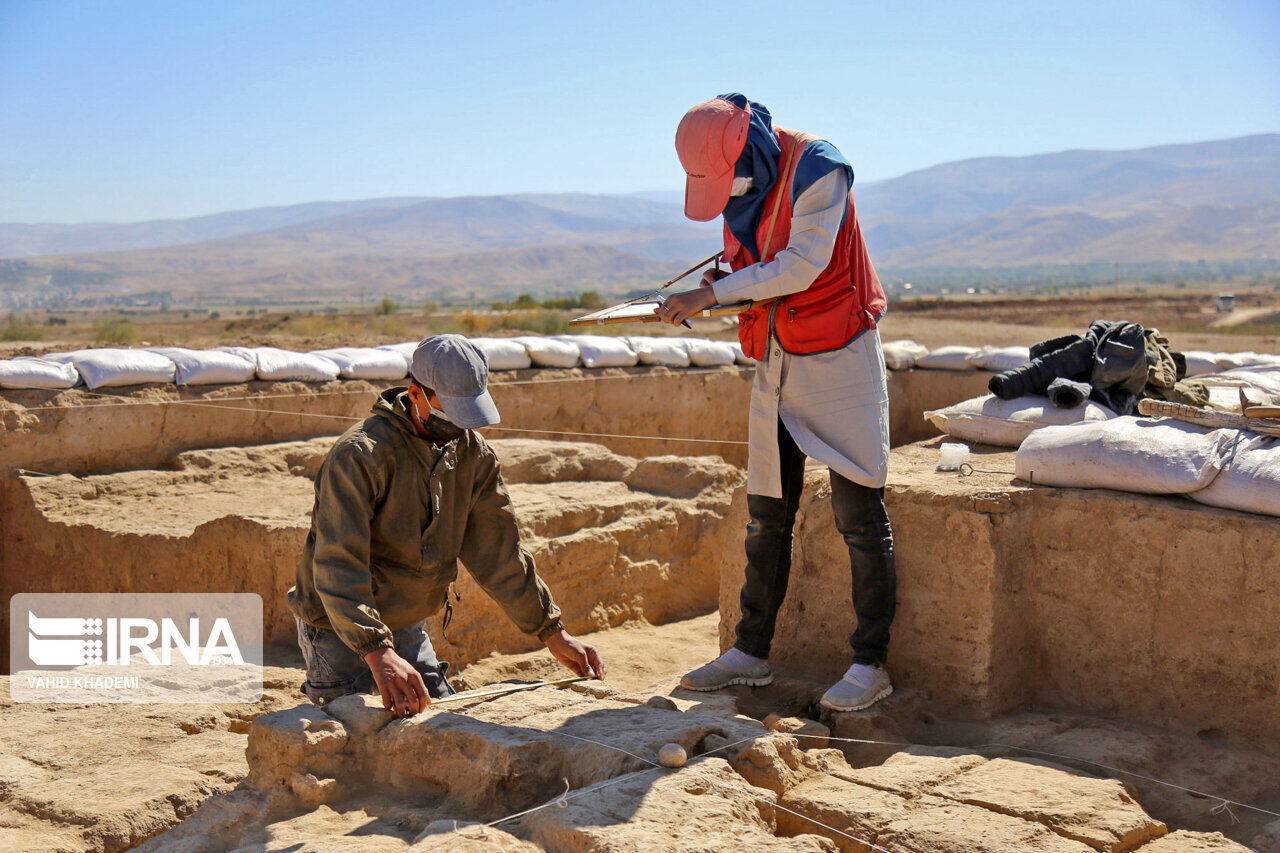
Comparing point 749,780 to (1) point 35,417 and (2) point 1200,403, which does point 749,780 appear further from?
(1) point 35,417

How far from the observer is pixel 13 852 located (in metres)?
2.77

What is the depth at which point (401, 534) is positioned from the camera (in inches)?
115

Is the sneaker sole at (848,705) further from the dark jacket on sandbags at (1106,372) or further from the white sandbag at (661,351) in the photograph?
the white sandbag at (661,351)

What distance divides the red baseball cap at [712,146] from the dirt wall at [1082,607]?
48.1 inches

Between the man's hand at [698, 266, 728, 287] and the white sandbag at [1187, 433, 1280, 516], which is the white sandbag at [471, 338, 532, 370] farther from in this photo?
the white sandbag at [1187, 433, 1280, 516]

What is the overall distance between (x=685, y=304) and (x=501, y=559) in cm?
94

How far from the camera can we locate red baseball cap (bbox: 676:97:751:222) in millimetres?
2963

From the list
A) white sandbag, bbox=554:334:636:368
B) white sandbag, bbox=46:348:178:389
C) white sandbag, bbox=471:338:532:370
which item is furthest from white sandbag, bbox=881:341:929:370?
white sandbag, bbox=46:348:178:389

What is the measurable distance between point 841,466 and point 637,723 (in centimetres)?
96

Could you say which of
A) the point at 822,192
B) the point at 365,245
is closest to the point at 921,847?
the point at 822,192

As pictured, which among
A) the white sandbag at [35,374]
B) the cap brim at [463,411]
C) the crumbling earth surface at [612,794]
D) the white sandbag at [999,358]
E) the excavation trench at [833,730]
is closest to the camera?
the crumbling earth surface at [612,794]

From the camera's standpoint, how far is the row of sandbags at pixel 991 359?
23.6 feet

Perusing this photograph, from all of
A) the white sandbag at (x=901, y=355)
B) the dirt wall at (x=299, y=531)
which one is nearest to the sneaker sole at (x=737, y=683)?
the dirt wall at (x=299, y=531)

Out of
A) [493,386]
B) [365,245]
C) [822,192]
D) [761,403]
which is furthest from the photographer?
[365,245]
